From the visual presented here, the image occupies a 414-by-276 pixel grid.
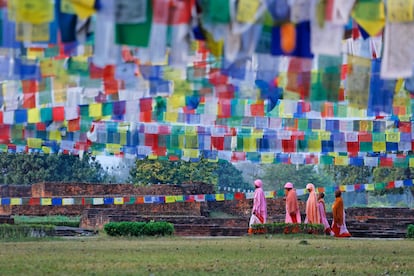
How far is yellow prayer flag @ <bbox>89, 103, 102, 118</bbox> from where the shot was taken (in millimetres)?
20172

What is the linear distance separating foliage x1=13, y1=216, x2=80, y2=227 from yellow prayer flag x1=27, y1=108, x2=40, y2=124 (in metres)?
7.69

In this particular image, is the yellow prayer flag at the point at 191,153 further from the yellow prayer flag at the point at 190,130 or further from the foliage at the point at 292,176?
the foliage at the point at 292,176

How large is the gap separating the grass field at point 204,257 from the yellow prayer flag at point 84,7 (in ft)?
10.8

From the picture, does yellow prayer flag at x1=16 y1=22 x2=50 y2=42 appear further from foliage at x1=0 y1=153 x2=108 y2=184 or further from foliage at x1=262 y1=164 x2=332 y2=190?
foliage at x1=262 y1=164 x2=332 y2=190

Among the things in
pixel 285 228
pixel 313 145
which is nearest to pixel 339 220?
pixel 285 228

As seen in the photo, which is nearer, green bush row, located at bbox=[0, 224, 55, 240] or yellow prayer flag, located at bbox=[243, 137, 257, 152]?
green bush row, located at bbox=[0, 224, 55, 240]

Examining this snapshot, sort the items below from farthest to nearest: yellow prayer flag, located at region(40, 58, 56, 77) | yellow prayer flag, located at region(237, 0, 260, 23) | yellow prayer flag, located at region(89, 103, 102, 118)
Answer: yellow prayer flag, located at region(89, 103, 102, 118), yellow prayer flag, located at region(40, 58, 56, 77), yellow prayer flag, located at region(237, 0, 260, 23)

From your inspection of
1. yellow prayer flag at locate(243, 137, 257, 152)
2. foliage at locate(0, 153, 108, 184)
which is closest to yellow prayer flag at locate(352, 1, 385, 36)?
yellow prayer flag at locate(243, 137, 257, 152)

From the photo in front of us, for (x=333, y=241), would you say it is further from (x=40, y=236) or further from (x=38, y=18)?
(x=38, y=18)

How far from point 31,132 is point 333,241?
6651 millimetres

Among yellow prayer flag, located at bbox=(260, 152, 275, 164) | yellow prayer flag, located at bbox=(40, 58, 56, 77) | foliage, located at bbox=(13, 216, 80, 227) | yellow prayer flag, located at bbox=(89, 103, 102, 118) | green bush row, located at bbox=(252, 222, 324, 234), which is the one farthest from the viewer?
foliage, located at bbox=(13, 216, 80, 227)

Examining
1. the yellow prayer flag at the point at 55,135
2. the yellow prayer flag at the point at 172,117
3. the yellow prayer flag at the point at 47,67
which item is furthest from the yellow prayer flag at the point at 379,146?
the yellow prayer flag at the point at 47,67

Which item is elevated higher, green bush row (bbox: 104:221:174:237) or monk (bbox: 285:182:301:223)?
monk (bbox: 285:182:301:223)

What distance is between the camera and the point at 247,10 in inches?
468
